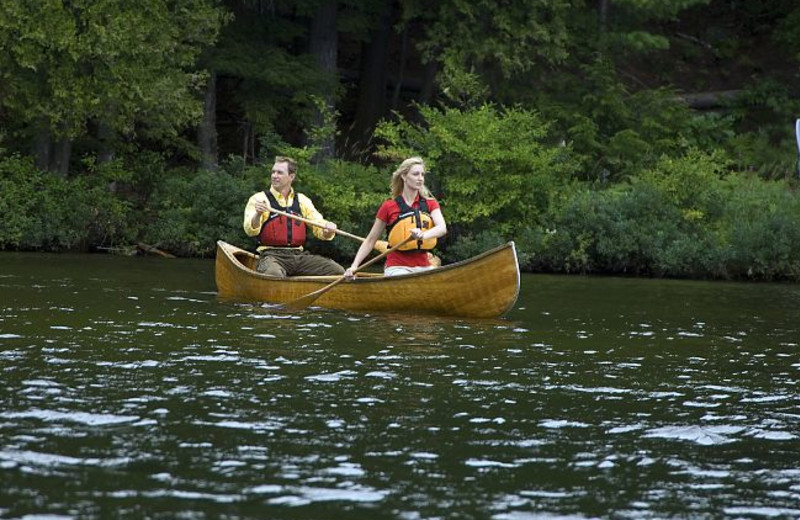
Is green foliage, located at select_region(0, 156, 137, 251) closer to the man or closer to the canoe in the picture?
the man

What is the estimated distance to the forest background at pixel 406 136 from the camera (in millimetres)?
20906

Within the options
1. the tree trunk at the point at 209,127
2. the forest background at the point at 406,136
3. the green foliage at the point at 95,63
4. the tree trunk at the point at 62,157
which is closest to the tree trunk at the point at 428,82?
the forest background at the point at 406,136

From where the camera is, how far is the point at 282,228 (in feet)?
48.9

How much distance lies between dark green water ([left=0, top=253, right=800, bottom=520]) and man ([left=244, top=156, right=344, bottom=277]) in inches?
51.7

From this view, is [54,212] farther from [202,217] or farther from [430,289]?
[430,289]

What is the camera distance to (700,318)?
14.1 m

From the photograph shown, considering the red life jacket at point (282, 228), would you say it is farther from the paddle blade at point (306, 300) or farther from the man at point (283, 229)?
the paddle blade at point (306, 300)

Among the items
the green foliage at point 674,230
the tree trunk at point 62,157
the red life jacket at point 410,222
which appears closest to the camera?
the red life jacket at point 410,222

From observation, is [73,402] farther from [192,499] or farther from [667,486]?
[667,486]

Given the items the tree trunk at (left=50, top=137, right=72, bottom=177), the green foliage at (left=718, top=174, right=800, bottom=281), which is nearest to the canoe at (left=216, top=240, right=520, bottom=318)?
the green foliage at (left=718, top=174, right=800, bottom=281)

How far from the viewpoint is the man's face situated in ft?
47.8

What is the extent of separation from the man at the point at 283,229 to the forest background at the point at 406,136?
19.4 feet

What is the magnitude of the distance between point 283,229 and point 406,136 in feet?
31.5

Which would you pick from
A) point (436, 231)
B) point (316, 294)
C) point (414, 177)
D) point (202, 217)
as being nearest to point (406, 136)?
point (202, 217)
